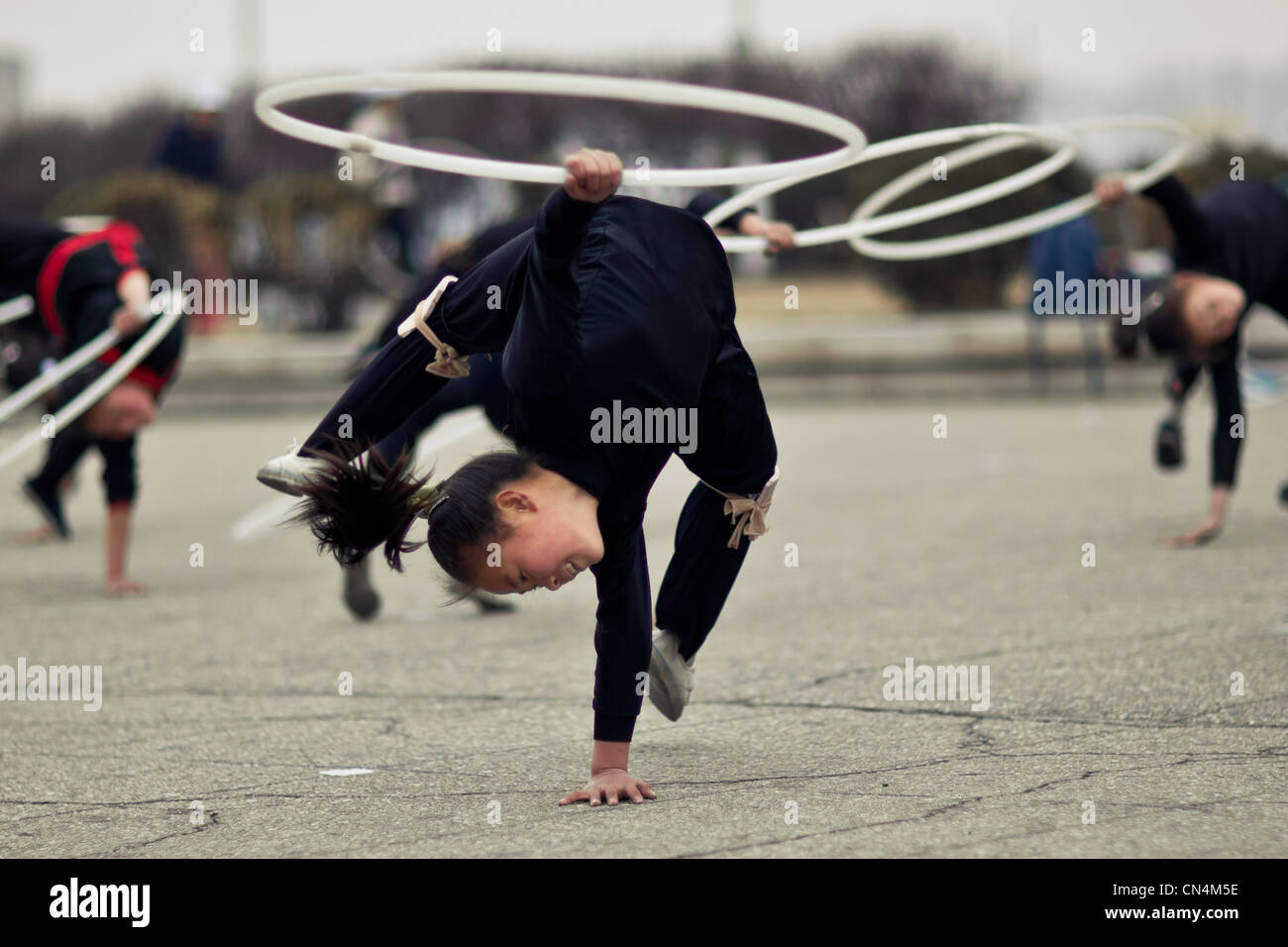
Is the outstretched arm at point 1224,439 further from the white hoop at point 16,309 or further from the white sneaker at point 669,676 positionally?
the white hoop at point 16,309

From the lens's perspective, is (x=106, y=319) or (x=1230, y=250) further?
(x=106, y=319)

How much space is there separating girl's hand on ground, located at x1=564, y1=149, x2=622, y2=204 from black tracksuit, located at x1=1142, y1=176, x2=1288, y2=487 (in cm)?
416

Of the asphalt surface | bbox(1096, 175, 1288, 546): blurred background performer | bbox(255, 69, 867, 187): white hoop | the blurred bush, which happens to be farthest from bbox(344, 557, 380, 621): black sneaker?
the blurred bush

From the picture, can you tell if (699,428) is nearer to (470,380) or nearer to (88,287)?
(470,380)

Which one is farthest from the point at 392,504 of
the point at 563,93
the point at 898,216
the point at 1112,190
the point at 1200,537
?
the point at 1200,537

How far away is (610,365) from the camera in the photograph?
361 cm

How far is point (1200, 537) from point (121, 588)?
4.85 metres

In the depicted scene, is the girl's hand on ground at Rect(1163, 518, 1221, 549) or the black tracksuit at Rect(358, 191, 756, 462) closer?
the black tracksuit at Rect(358, 191, 756, 462)

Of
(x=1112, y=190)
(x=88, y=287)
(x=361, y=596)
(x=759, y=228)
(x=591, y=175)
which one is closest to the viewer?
(x=591, y=175)

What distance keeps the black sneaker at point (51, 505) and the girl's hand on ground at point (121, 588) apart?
6.16ft

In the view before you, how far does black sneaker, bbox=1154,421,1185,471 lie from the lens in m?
8.60

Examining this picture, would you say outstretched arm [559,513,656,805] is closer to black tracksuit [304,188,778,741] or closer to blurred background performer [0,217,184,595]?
black tracksuit [304,188,778,741]

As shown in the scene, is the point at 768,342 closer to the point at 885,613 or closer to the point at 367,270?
the point at 367,270

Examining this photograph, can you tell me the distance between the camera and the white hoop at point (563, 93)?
12.3 feet
